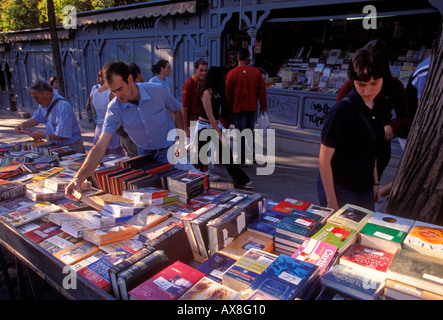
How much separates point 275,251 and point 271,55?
25.8 ft

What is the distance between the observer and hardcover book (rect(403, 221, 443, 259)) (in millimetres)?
1524

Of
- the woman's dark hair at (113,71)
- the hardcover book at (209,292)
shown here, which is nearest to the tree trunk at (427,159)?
the hardcover book at (209,292)

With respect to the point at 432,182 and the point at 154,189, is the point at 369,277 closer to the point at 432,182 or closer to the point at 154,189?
the point at 432,182

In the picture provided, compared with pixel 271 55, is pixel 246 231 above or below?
below

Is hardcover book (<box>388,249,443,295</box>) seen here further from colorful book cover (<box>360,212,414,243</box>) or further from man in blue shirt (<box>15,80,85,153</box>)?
man in blue shirt (<box>15,80,85,153</box>)

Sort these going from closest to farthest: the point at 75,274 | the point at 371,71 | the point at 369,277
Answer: the point at 369,277 < the point at 75,274 < the point at 371,71

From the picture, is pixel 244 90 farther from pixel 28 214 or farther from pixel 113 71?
pixel 28 214

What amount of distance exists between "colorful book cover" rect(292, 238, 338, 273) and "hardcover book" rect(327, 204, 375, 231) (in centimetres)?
29

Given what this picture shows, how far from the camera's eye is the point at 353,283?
1.37 metres

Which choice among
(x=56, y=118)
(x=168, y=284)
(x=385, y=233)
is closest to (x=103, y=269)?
(x=168, y=284)

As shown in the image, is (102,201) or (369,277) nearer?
(369,277)

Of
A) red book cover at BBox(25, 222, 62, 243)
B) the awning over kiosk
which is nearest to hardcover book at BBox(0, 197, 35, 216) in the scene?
red book cover at BBox(25, 222, 62, 243)

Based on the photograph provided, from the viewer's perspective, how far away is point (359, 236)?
175 cm

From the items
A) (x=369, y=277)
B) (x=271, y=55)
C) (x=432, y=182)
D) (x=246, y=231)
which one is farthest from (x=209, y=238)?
(x=271, y=55)
